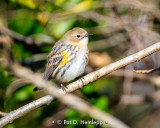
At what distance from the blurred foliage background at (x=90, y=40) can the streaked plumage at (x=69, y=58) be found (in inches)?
17.5

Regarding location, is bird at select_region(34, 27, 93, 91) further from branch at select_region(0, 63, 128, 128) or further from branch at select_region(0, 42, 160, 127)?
branch at select_region(0, 63, 128, 128)

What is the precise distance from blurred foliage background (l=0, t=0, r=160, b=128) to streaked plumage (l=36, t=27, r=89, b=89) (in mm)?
444

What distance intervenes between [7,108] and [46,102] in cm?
106

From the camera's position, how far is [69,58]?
13.2 feet

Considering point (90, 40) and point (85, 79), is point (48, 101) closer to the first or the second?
point (85, 79)

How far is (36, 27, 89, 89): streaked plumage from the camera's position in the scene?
3.94m

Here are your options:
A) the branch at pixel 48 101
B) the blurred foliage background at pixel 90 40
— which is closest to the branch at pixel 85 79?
the branch at pixel 48 101

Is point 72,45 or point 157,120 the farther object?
point 157,120

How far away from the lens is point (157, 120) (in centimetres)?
614

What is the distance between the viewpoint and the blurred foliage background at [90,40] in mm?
4227

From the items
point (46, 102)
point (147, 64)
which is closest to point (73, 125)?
point (46, 102)

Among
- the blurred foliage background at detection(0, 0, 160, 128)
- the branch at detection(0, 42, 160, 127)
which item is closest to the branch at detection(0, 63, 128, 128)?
the branch at detection(0, 42, 160, 127)

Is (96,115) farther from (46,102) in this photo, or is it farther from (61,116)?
(61,116)

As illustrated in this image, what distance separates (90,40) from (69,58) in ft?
3.77
